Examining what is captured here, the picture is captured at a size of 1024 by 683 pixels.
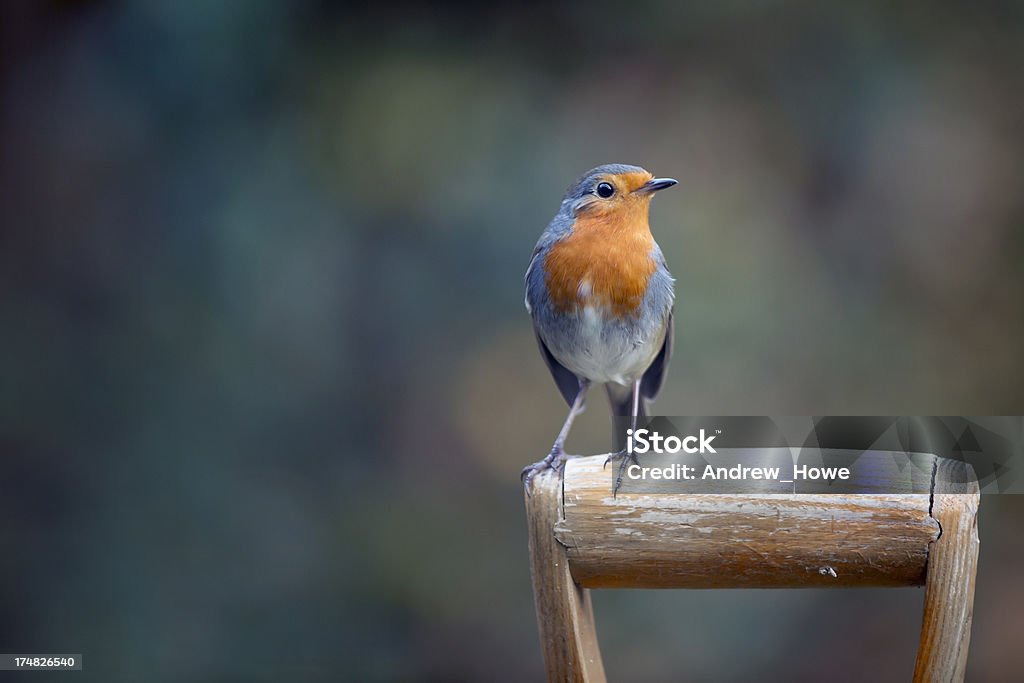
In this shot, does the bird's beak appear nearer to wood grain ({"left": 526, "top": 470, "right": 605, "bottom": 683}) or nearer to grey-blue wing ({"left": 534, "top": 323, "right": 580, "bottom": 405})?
grey-blue wing ({"left": 534, "top": 323, "right": 580, "bottom": 405})

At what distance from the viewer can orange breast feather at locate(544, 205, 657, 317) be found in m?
1.90

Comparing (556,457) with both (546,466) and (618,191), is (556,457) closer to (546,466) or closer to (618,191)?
(546,466)

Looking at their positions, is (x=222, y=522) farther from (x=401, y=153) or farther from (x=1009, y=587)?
(x=1009, y=587)

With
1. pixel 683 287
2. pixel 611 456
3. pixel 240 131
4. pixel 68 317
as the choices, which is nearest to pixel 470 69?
pixel 240 131

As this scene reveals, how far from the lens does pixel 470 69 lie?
3707 millimetres

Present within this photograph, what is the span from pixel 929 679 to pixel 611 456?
1.89 ft

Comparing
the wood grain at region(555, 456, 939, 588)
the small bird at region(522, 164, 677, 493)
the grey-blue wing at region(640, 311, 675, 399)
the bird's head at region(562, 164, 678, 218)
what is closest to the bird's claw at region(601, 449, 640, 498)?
the wood grain at region(555, 456, 939, 588)

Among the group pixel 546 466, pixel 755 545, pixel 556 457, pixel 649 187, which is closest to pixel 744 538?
pixel 755 545

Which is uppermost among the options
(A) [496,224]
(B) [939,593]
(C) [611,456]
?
(A) [496,224]

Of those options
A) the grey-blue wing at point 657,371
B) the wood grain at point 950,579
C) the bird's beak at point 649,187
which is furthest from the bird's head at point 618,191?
the wood grain at point 950,579

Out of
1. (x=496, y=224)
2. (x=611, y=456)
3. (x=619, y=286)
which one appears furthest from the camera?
(x=496, y=224)

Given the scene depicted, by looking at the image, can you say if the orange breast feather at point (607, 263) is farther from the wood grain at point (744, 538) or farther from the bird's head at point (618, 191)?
the wood grain at point (744, 538)

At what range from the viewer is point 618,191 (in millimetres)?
1910

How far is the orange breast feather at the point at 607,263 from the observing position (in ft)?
6.24
